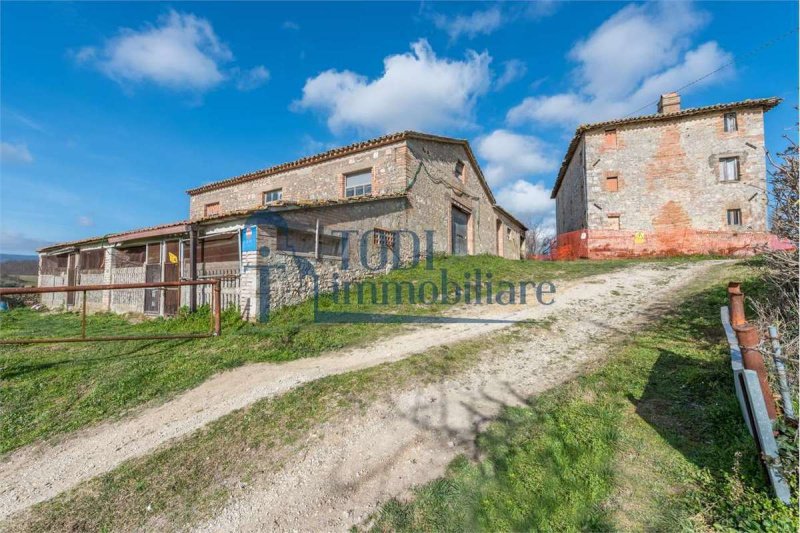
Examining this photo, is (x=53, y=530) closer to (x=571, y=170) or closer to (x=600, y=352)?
(x=600, y=352)

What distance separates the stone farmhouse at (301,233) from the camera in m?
8.46

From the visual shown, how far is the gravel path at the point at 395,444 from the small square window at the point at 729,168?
60.0ft

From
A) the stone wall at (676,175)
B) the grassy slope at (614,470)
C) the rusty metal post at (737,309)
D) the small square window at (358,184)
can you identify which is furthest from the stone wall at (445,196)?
the rusty metal post at (737,309)

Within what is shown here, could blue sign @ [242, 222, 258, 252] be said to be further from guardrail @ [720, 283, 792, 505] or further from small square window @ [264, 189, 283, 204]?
small square window @ [264, 189, 283, 204]

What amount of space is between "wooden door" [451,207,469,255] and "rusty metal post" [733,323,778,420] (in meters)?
13.8

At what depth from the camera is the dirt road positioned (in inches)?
103

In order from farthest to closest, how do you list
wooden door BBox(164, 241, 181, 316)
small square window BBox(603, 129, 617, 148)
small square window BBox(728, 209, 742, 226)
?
small square window BBox(603, 129, 617, 148) → small square window BBox(728, 209, 742, 226) → wooden door BBox(164, 241, 181, 316)

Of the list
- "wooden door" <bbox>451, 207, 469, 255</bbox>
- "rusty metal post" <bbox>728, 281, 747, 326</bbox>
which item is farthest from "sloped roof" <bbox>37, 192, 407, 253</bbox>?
"rusty metal post" <bbox>728, 281, 747, 326</bbox>

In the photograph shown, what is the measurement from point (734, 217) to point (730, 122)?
498 centimetres

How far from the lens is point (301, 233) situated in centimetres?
903

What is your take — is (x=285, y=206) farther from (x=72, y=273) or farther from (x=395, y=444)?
(x=72, y=273)

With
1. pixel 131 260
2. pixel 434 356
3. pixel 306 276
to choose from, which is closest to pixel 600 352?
pixel 434 356

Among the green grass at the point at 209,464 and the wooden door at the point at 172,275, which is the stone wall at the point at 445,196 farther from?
the green grass at the point at 209,464

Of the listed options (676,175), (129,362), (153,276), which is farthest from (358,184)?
(676,175)
